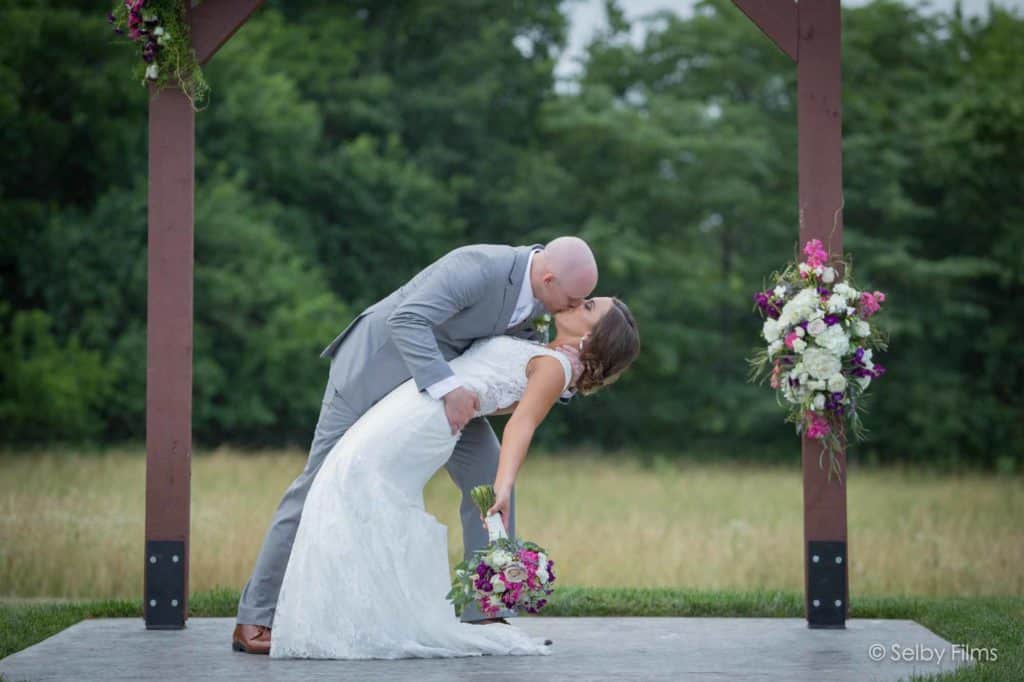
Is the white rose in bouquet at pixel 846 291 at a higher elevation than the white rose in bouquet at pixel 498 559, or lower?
higher

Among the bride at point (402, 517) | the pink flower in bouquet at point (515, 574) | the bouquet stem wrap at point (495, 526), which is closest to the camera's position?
the pink flower in bouquet at point (515, 574)

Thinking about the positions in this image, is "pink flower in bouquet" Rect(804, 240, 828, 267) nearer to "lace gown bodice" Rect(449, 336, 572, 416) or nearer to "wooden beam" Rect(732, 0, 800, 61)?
"wooden beam" Rect(732, 0, 800, 61)

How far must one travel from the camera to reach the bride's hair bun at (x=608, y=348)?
4.86m

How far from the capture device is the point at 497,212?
2156cm

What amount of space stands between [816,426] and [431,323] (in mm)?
1700

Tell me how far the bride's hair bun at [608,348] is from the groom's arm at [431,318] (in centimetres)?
46

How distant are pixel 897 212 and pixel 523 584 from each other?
16857 millimetres

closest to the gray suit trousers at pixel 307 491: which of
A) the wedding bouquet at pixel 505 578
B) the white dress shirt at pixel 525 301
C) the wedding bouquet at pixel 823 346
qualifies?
the wedding bouquet at pixel 505 578

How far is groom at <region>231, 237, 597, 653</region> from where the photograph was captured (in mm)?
4855

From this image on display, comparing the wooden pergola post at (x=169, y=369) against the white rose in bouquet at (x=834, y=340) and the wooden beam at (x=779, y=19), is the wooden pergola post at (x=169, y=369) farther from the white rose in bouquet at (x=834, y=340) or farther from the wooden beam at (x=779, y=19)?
the white rose in bouquet at (x=834, y=340)

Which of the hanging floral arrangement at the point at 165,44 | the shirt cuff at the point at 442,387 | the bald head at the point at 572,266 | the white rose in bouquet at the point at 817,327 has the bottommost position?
the shirt cuff at the point at 442,387

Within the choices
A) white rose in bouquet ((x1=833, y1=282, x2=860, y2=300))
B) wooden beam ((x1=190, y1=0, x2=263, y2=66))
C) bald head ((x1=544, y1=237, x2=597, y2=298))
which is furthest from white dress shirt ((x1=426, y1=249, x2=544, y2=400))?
wooden beam ((x1=190, y1=0, x2=263, y2=66))

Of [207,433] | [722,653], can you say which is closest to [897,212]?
[207,433]

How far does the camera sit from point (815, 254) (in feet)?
18.1
